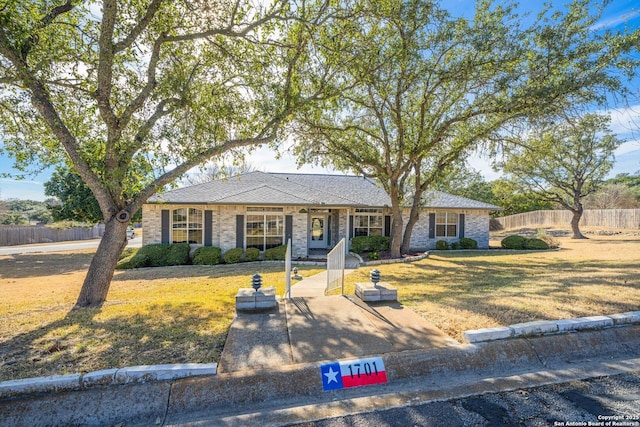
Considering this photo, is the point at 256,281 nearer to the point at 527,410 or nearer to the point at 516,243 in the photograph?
the point at 527,410

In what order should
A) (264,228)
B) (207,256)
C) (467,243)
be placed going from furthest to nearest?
1. (467,243)
2. (264,228)
3. (207,256)

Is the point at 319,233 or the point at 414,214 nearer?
the point at 414,214

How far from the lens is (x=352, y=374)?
11.3 feet

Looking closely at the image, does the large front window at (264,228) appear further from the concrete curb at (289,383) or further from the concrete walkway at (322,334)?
the concrete curb at (289,383)

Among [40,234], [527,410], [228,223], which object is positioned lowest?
[527,410]

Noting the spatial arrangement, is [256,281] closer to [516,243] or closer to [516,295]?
[516,295]

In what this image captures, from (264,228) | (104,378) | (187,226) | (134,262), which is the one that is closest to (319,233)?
(264,228)

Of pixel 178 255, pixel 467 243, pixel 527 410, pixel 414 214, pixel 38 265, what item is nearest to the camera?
pixel 527 410

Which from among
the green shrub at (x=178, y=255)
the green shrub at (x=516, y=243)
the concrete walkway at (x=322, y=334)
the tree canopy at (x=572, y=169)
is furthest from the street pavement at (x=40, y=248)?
the tree canopy at (x=572, y=169)

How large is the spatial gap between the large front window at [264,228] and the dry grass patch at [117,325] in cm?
494

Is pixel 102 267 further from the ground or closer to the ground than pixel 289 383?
further from the ground

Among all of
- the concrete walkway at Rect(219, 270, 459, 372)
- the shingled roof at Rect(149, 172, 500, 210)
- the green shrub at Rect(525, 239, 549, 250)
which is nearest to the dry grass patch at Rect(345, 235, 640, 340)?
the concrete walkway at Rect(219, 270, 459, 372)

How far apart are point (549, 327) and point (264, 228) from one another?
12.2 metres

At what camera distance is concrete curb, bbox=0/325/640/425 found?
2.91 meters
